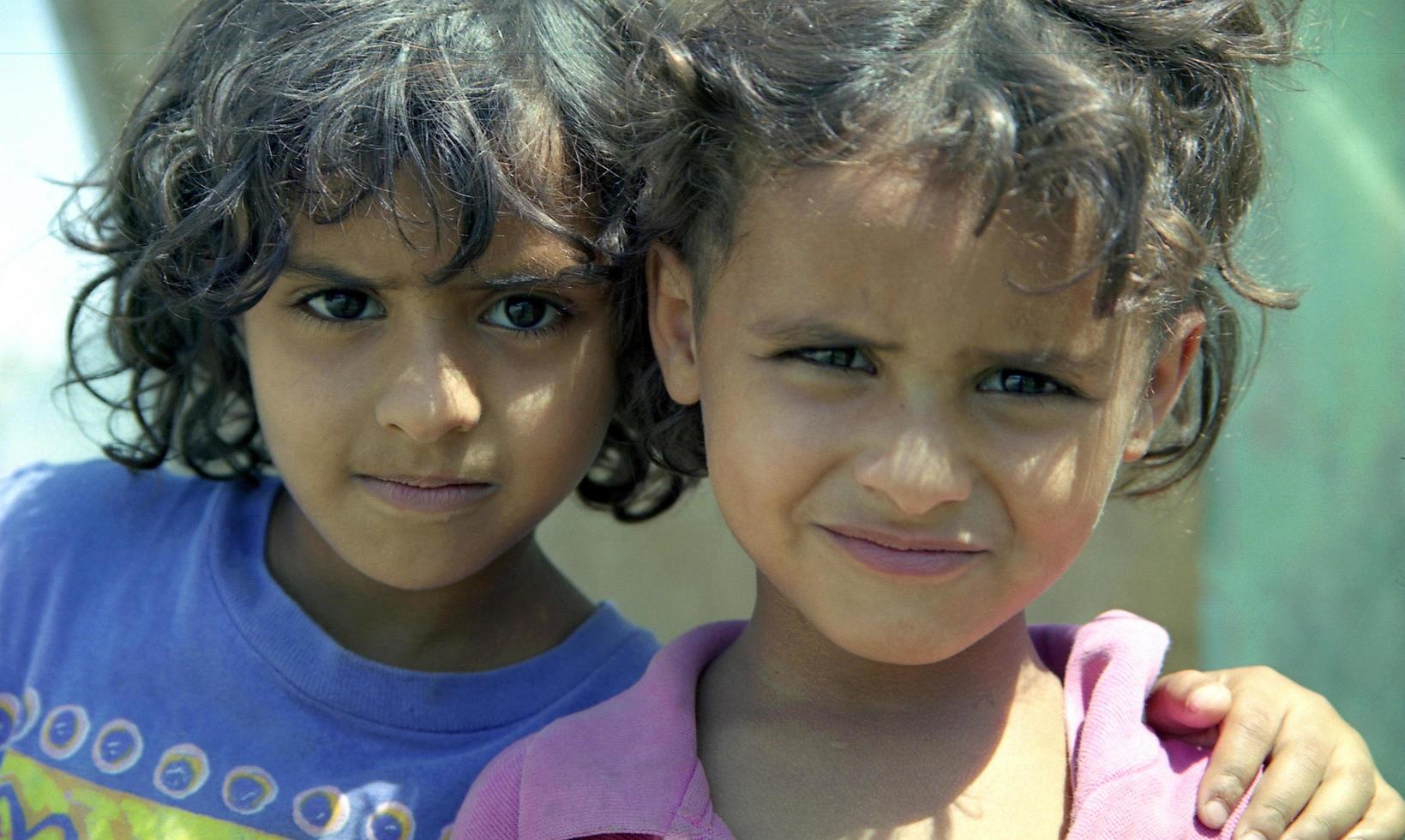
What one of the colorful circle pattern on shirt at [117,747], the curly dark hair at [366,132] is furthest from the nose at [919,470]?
the colorful circle pattern on shirt at [117,747]

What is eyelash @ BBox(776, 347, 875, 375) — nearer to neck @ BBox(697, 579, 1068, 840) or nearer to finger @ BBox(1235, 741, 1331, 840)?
neck @ BBox(697, 579, 1068, 840)

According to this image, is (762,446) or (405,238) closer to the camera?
(762,446)

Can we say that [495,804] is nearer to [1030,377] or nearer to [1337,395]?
[1030,377]

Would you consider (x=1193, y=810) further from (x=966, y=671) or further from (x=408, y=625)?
(x=408, y=625)

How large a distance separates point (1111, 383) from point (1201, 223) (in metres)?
0.27

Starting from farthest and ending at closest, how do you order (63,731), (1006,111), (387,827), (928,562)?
1. (63,731)
2. (387,827)
3. (928,562)
4. (1006,111)

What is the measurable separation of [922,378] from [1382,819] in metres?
0.75

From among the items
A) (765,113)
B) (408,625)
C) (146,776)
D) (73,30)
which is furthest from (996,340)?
(73,30)

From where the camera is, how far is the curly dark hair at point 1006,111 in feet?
4.95

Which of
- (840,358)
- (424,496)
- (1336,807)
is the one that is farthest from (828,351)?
(1336,807)

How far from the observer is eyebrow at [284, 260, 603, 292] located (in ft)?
6.14

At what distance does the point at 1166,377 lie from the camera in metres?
1.75

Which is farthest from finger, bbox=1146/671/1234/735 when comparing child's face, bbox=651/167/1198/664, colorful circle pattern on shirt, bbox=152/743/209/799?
colorful circle pattern on shirt, bbox=152/743/209/799

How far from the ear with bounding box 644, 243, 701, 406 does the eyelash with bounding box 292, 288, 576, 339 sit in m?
0.14
